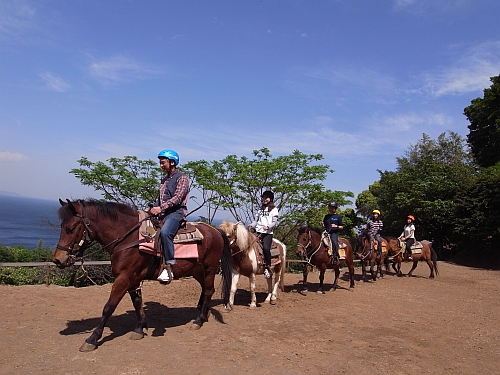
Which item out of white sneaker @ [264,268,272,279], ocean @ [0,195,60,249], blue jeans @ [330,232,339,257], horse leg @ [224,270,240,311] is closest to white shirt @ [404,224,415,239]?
blue jeans @ [330,232,339,257]

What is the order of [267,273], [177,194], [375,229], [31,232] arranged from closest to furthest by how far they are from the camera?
[177,194] → [267,273] → [375,229] → [31,232]

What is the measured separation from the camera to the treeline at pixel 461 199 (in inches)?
816

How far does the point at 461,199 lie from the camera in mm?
22141

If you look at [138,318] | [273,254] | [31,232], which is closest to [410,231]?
[273,254]

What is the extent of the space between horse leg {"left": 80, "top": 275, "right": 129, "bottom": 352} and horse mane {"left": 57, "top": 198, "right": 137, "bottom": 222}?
95 cm

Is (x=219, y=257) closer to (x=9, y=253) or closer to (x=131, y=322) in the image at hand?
(x=131, y=322)

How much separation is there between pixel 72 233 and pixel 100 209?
0.52 meters

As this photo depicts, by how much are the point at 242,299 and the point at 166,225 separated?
394 centimetres

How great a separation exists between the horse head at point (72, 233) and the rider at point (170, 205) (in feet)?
3.05

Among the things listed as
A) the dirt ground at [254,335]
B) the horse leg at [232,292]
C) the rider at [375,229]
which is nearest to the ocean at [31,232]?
the dirt ground at [254,335]

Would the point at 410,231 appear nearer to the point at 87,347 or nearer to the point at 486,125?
the point at 87,347

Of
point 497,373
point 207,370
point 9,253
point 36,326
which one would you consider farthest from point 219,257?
point 9,253

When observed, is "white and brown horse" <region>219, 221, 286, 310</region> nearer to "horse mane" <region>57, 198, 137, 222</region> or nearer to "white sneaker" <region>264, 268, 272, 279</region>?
"white sneaker" <region>264, 268, 272, 279</region>

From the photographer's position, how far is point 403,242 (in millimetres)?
14555
